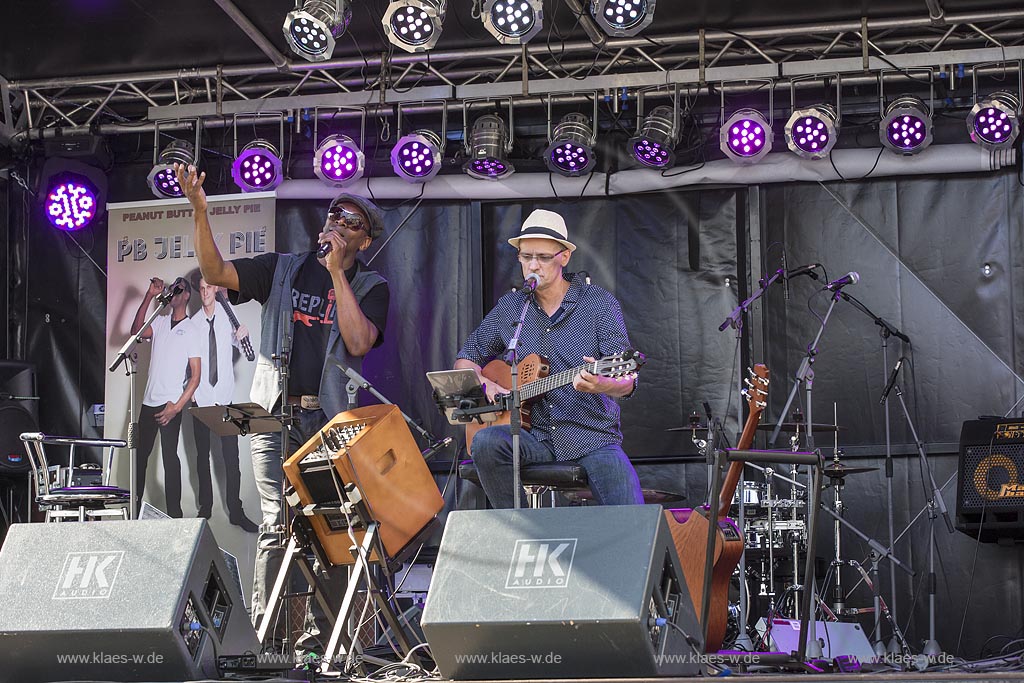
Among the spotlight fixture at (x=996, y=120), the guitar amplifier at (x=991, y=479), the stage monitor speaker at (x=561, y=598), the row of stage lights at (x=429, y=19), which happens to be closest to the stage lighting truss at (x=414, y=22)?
the row of stage lights at (x=429, y=19)

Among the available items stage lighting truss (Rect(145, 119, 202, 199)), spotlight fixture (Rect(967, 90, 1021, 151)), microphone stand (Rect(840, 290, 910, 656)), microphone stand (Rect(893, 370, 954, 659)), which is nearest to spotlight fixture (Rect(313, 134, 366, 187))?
stage lighting truss (Rect(145, 119, 202, 199))

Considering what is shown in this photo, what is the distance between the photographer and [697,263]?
25.6ft

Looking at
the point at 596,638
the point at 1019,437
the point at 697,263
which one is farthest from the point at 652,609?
the point at 697,263

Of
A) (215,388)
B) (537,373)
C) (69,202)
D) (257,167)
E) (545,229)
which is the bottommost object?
(215,388)

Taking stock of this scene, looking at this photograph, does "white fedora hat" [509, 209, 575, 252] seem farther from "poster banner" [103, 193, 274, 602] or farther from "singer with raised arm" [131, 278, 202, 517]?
"singer with raised arm" [131, 278, 202, 517]

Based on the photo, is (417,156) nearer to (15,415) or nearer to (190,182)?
(190,182)

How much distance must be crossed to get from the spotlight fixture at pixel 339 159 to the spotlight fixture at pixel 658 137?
1792 mm

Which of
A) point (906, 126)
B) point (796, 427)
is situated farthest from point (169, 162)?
point (906, 126)

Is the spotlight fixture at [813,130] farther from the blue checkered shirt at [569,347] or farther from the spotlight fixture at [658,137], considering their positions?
the blue checkered shirt at [569,347]

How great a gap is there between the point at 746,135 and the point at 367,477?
3.67 meters

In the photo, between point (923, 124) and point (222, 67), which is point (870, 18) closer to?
point (923, 124)

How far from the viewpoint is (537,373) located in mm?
5496

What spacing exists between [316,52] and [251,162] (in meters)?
1.73

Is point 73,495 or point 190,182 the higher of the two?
point 190,182
